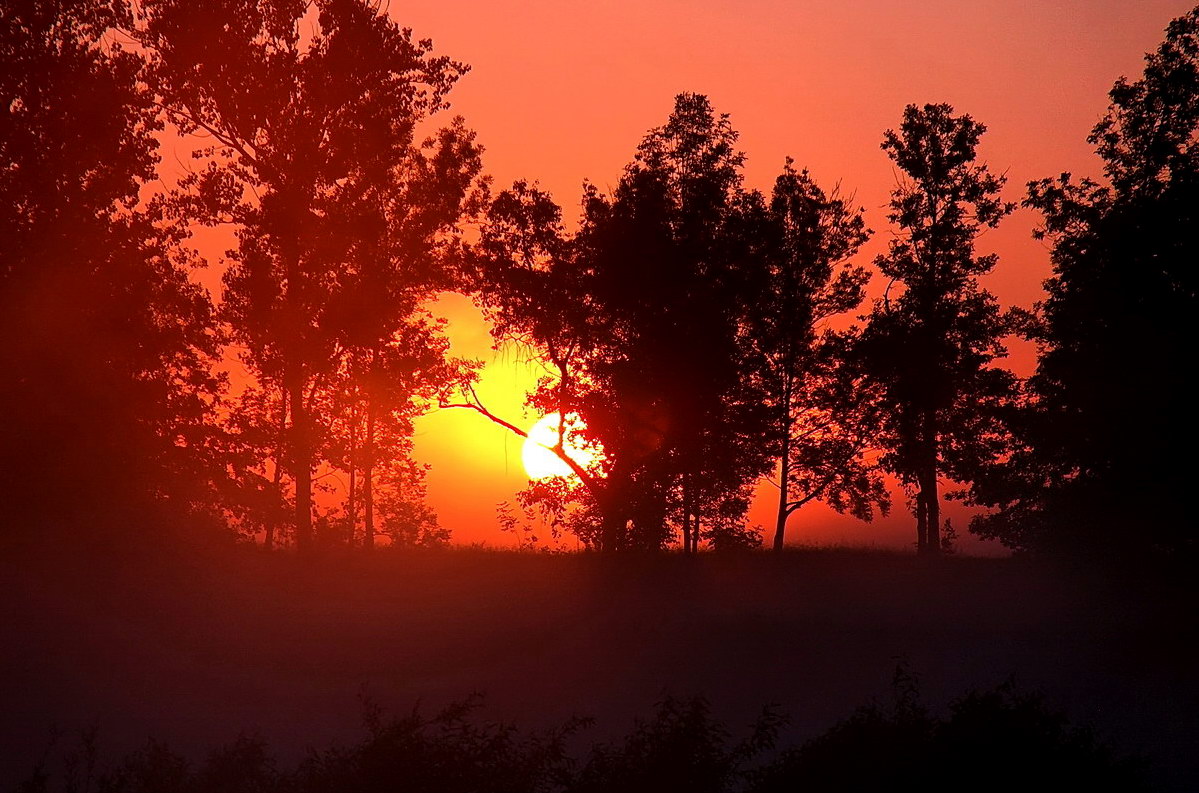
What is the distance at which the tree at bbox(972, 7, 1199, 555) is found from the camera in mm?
31781

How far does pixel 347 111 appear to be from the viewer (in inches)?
1507

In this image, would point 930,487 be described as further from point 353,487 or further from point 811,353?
point 353,487

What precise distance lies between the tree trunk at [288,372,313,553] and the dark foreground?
1021 mm

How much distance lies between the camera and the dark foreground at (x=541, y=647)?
27.8 meters

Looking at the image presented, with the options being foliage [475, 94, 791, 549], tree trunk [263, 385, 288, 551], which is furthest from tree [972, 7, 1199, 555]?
tree trunk [263, 385, 288, 551]

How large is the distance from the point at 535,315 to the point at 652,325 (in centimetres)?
523

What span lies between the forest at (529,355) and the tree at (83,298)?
0.09m

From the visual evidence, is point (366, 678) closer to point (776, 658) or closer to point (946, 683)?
point (776, 658)

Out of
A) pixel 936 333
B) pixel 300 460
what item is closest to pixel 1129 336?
pixel 936 333

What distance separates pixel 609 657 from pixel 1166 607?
52.9 feet

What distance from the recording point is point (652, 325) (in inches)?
1495

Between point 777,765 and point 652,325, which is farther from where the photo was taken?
point 652,325

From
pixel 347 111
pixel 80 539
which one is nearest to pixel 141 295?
pixel 80 539

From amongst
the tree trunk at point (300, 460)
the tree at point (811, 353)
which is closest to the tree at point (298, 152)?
the tree trunk at point (300, 460)
